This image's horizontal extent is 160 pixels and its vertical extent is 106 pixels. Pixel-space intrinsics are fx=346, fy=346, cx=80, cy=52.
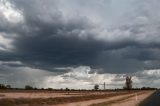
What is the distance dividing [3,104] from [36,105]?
481 cm

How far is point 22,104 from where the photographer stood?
168 ft

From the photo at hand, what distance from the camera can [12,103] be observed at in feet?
165

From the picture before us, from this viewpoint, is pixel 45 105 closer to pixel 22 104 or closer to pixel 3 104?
pixel 22 104

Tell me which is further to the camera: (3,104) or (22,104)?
(22,104)

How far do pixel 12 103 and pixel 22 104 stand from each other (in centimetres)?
170

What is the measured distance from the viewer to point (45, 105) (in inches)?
2031

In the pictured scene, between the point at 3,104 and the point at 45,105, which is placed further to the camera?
the point at 45,105

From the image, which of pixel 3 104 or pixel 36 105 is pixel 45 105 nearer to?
pixel 36 105

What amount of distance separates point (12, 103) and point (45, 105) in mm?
4873

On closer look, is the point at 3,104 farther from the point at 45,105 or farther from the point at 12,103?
the point at 45,105

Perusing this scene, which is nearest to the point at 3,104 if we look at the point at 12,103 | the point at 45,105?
the point at 12,103

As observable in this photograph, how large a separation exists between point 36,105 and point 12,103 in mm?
3514

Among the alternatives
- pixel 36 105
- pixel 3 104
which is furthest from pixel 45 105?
pixel 3 104

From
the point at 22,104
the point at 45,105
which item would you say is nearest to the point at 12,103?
Answer: the point at 22,104
